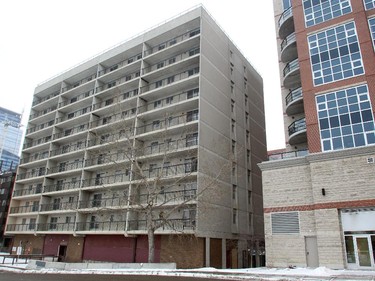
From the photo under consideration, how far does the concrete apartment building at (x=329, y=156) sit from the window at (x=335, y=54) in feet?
0.24

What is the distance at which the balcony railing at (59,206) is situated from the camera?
39559mm

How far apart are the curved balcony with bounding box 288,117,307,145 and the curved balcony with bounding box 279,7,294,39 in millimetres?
10468

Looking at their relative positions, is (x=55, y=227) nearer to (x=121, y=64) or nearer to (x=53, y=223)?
(x=53, y=223)

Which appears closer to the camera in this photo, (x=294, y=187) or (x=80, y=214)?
(x=294, y=187)

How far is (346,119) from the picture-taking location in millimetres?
25562

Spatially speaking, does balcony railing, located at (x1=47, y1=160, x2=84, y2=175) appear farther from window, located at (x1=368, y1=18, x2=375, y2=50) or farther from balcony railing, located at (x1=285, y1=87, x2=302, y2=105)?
window, located at (x1=368, y1=18, x2=375, y2=50)

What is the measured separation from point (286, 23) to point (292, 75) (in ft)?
18.7

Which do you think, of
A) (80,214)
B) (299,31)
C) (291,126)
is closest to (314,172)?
(291,126)

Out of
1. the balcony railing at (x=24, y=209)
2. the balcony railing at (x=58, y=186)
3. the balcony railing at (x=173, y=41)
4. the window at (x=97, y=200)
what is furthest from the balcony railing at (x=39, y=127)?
the balcony railing at (x=173, y=41)

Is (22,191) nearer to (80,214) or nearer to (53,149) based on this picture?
(53,149)

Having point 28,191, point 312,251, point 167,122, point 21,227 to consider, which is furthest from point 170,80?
point 21,227

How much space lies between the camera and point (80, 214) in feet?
123

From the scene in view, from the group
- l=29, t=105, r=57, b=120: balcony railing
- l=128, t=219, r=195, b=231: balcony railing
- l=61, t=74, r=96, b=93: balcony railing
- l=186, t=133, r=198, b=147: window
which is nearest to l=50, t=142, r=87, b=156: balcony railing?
l=61, t=74, r=96, b=93: balcony railing

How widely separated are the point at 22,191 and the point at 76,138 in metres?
14.1
